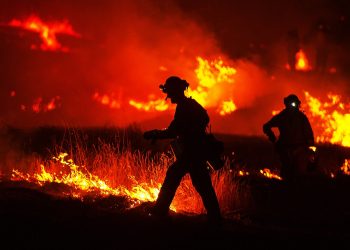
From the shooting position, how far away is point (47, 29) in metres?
24.1

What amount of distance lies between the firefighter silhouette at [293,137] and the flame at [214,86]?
42.4ft

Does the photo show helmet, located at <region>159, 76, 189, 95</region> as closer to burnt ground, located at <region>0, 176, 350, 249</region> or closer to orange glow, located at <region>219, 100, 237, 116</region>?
burnt ground, located at <region>0, 176, 350, 249</region>

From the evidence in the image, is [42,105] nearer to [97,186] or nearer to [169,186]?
[97,186]

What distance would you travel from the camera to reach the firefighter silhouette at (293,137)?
1200 cm

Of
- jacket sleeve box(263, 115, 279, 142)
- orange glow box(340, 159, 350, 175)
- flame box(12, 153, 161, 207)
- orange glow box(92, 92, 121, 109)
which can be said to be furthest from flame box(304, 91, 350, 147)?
flame box(12, 153, 161, 207)

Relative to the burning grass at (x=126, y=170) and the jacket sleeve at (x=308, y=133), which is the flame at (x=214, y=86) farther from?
the jacket sleeve at (x=308, y=133)

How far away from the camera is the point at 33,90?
76.5 feet

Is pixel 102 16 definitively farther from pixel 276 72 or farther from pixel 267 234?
pixel 267 234

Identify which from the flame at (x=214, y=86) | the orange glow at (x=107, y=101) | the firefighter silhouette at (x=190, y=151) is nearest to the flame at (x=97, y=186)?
the firefighter silhouette at (x=190, y=151)

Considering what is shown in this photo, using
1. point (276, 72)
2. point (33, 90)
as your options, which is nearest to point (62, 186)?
point (33, 90)

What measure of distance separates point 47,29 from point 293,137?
49.6 ft

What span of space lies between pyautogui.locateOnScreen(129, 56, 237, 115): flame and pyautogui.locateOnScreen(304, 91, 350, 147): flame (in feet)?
12.9

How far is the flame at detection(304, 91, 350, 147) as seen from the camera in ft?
78.1

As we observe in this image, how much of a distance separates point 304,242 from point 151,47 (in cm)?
1934
